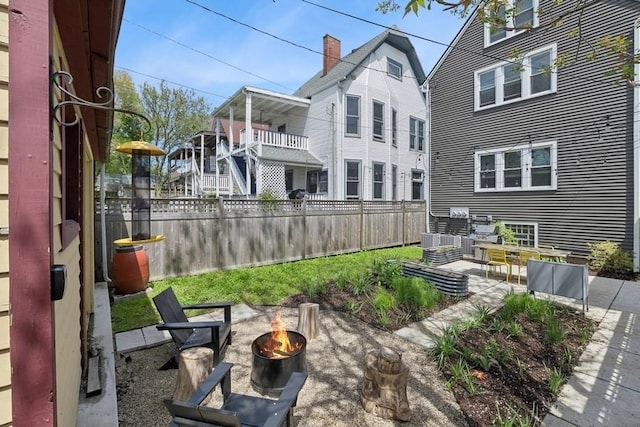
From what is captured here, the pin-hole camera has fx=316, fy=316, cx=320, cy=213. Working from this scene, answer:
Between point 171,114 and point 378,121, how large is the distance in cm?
1535

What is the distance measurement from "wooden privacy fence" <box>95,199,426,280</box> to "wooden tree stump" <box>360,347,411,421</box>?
18.7 ft

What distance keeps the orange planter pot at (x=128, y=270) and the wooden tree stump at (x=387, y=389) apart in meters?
4.80

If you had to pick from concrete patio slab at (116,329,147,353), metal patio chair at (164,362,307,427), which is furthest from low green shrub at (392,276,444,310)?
concrete patio slab at (116,329,147,353)

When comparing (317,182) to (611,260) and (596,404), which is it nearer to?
(611,260)

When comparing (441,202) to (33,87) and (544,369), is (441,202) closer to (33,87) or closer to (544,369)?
(544,369)

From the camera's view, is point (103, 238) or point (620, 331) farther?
point (103, 238)

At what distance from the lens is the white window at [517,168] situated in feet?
32.3

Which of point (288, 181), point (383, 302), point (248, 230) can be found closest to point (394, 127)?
point (288, 181)

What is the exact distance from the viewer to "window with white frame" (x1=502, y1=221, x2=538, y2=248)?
10125mm

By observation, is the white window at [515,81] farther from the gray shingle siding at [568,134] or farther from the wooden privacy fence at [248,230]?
the wooden privacy fence at [248,230]

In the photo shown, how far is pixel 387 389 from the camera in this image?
108 inches

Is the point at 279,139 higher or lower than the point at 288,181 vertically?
higher

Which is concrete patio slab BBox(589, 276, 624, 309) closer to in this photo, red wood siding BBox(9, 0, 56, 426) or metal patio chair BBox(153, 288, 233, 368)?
metal patio chair BBox(153, 288, 233, 368)

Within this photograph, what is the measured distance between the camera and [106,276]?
6.09 m
